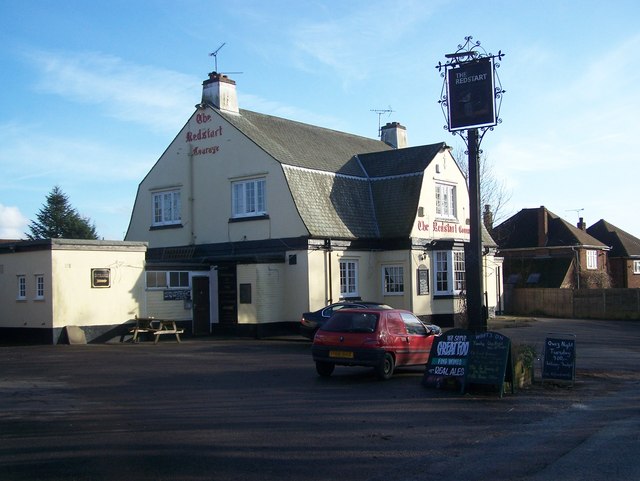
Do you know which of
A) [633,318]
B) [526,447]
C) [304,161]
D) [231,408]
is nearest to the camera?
[526,447]

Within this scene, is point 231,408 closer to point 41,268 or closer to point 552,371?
point 552,371

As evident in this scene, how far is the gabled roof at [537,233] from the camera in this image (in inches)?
2023

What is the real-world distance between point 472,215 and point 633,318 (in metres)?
26.0

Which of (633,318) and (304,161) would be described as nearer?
(304,161)

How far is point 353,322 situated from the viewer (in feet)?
52.5

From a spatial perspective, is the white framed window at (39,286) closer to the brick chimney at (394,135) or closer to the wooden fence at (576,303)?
the brick chimney at (394,135)

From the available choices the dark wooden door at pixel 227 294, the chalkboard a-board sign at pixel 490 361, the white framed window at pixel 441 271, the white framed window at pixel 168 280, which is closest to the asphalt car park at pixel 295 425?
the chalkboard a-board sign at pixel 490 361

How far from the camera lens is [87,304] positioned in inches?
988

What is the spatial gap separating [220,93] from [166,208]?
5.91 m

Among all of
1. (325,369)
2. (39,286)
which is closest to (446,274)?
(325,369)

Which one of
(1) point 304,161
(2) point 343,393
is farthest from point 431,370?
(1) point 304,161

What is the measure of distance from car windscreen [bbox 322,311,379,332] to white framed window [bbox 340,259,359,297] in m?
13.6

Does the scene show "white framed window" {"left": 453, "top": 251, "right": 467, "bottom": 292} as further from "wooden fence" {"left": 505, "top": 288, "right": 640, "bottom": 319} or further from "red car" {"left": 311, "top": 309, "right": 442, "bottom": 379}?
"red car" {"left": 311, "top": 309, "right": 442, "bottom": 379}

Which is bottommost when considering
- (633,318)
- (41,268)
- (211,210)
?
(633,318)
